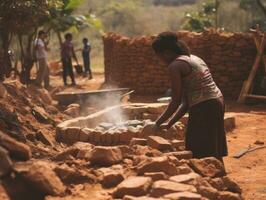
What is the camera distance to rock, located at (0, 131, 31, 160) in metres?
4.25

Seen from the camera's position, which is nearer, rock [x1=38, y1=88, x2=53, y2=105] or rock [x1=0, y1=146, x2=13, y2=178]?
rock [x1=0, y1=146, x2=13, y2=178]

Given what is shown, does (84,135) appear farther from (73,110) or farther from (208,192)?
(208,192)

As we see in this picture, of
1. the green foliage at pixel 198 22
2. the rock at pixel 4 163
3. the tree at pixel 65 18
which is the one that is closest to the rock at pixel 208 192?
the rock at pixel 4 163

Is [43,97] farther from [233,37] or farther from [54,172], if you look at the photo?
[54,172]

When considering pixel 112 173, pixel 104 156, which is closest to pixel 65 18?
pixel 104 156

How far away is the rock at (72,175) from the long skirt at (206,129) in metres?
1.12

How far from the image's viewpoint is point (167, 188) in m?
3.97

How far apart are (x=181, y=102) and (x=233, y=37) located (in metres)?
8.35

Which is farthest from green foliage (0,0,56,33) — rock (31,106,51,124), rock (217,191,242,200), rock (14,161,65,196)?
rock (217,191,242,200)

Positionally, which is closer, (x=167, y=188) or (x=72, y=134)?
(x=167, y=188)

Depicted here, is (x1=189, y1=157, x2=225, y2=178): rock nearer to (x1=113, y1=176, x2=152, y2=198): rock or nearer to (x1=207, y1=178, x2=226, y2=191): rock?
(x1=207, y1=178, x2=226, y2=191): rock

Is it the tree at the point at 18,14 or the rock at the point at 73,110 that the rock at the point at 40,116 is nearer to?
the rock at the point at 73,110

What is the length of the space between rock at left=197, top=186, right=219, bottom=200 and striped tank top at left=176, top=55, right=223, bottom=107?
91 cm

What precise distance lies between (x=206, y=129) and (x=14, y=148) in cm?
169
